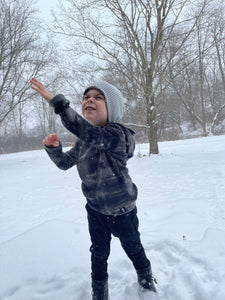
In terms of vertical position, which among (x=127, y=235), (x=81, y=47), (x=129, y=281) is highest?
(x=81, y=47)

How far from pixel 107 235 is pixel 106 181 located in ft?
1.28

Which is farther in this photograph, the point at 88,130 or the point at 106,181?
the point at 106,181

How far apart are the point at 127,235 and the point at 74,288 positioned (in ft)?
2.05

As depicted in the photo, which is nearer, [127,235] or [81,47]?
[127,235]

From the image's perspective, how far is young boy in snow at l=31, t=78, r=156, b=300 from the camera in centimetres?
114

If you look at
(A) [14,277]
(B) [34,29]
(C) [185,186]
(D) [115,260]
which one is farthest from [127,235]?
(B) [34,29]

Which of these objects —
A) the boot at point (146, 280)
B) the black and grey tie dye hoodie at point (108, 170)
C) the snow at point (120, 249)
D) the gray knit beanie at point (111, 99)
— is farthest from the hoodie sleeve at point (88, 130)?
the snow at point (120, 249)

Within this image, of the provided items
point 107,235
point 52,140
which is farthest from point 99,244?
point 52,140

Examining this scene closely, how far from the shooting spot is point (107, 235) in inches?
49.8

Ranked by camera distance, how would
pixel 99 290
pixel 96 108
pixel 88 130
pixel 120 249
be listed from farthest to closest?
pixel 120 249 → pixel 99 290 → pixel 96 108 → pixel 88 130

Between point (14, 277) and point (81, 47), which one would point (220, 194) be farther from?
point (81, 47)

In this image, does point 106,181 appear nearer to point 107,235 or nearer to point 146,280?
point 107,235

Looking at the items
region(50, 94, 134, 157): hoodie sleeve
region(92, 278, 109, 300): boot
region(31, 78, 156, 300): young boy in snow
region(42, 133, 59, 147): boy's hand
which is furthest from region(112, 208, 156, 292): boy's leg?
region(42, 133, 59, 147): boy's hand

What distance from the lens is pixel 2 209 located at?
338 centimetres
